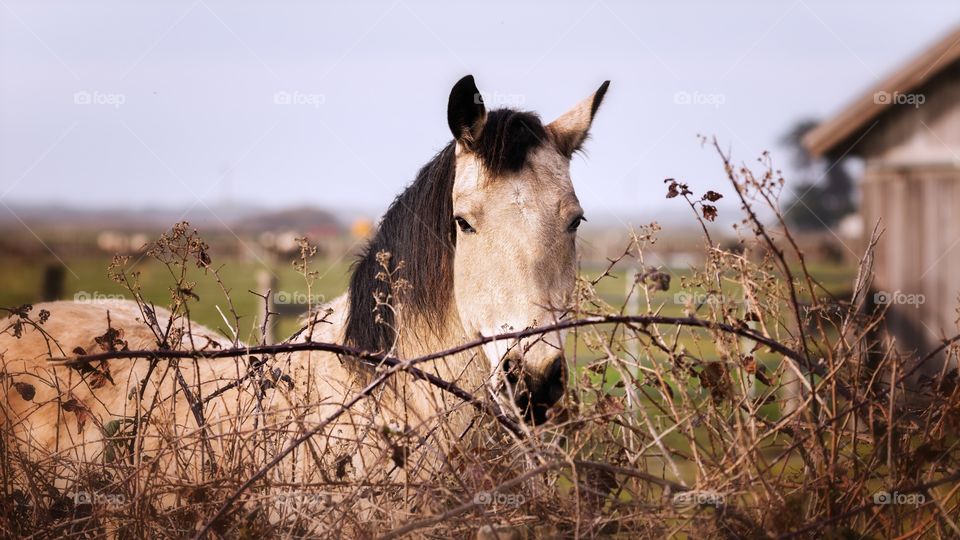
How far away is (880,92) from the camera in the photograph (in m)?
10.5

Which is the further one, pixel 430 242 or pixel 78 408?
pixel 430 242

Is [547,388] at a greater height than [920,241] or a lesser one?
lesser

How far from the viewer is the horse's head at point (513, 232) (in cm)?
306

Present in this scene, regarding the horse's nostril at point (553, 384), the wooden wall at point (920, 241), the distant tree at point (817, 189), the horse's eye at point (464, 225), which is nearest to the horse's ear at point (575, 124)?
the horse's eye at point (464, 225)

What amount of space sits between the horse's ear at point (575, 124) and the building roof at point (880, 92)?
26.3 ft

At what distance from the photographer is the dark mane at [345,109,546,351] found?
138 inches

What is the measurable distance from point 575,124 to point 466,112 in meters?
0.70

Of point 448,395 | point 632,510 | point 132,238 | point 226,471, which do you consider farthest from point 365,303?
point 132,238

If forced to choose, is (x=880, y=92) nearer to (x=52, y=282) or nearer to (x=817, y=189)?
(x=52, y=282)

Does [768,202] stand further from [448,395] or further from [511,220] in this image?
[448,395]

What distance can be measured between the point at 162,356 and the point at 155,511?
0.55m

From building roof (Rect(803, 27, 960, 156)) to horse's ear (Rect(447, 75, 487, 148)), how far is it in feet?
28.9

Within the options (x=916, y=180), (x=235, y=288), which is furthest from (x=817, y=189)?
(x=916, y=180)

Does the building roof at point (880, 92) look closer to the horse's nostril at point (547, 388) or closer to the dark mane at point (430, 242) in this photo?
the dark mane at point (430, 242)
